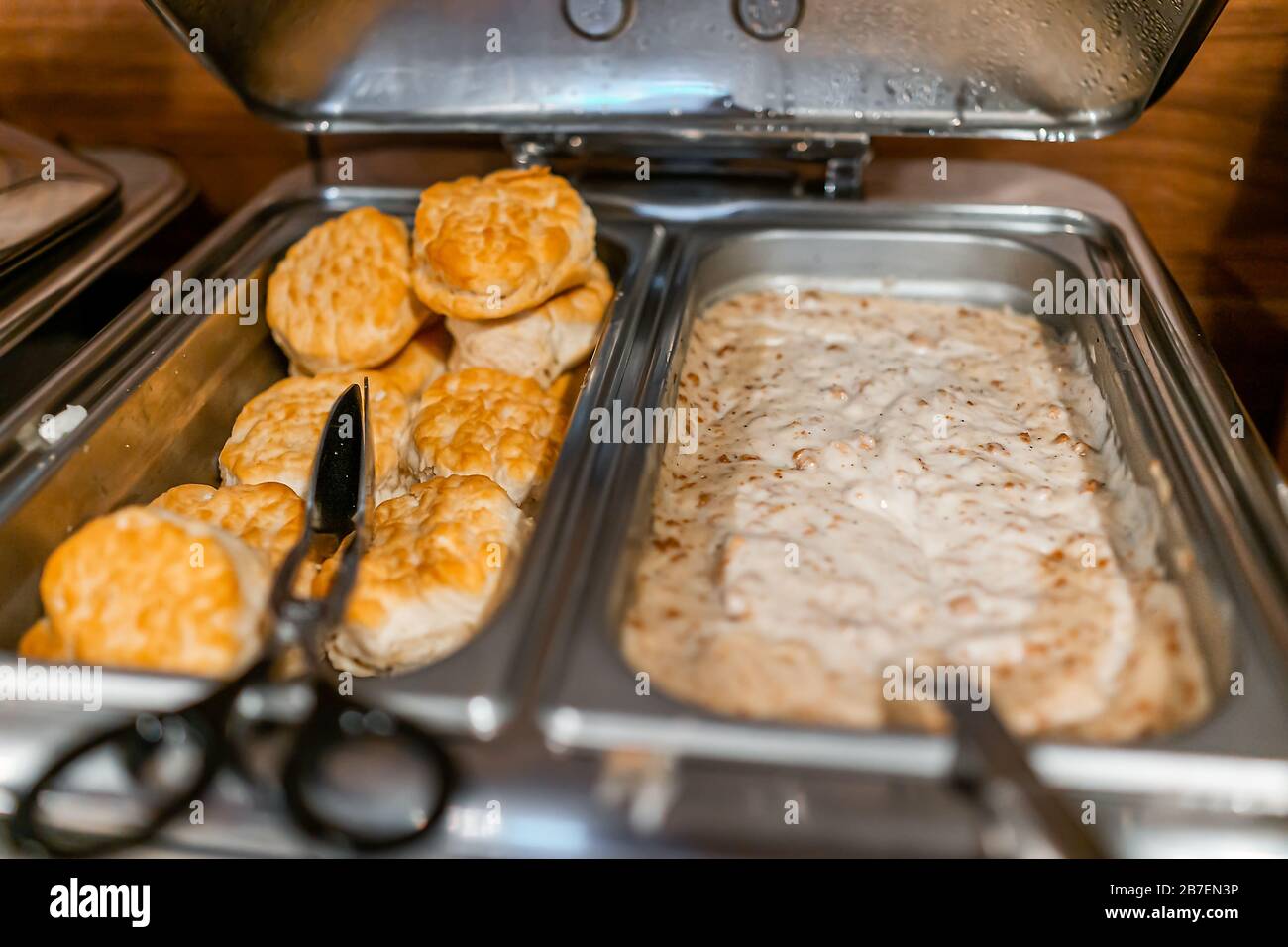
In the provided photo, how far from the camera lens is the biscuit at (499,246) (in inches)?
53.2

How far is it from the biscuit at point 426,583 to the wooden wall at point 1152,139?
127 centimetres

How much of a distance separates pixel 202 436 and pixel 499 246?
0.51m

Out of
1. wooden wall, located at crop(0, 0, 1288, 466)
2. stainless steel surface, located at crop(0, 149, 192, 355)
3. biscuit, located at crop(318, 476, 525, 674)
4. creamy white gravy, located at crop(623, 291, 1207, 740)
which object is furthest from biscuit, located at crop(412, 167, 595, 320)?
wooden wall, located at crop(0, 0, 1288, 466)

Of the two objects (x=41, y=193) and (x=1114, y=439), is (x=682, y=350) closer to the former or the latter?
(x=1114, y=439)

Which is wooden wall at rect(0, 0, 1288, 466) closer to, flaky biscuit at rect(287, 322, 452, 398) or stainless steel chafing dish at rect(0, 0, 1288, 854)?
stainless steel chafing dish at rect(0, 0, 1288, 854)

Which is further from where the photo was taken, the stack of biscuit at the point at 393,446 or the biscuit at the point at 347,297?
the biscuit at the point at 347,297

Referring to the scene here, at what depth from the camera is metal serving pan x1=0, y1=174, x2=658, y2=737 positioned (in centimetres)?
86

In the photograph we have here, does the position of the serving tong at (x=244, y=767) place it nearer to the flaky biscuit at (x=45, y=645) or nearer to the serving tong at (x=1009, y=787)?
the flaky biscuit at (x=45, y=645)

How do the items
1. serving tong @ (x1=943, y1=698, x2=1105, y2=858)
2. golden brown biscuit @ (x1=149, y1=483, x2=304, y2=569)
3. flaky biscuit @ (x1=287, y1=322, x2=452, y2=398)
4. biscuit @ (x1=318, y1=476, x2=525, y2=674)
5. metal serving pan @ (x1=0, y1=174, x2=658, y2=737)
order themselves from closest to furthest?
serving tong @ (x1=943, y1=698, x2=1105, y2=858) < metal serving pan @ (x1=0, y1=174, x2=658, y2=737) < biscuit @ (x1=318, y1=476, x2=525, y2=674) < golden brown biscuit @ (x1=149, y1=483, x2=304, y2=569) < flaky biscuit @ (x1=287, y1=322, x2=452, y2=398)

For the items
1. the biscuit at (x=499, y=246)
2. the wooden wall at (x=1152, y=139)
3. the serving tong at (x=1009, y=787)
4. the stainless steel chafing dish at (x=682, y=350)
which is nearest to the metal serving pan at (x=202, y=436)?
the stainless steel chafing dish at (x=682, y=350)

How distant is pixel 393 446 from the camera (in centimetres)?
136

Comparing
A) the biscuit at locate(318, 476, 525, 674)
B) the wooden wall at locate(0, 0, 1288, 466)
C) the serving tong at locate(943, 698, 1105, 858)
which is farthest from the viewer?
the wooden wall at locate(0, 0, 1288, 466)

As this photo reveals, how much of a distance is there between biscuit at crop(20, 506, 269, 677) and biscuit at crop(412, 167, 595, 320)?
534 mm

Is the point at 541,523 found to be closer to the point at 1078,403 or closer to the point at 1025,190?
the point at 1078,403
